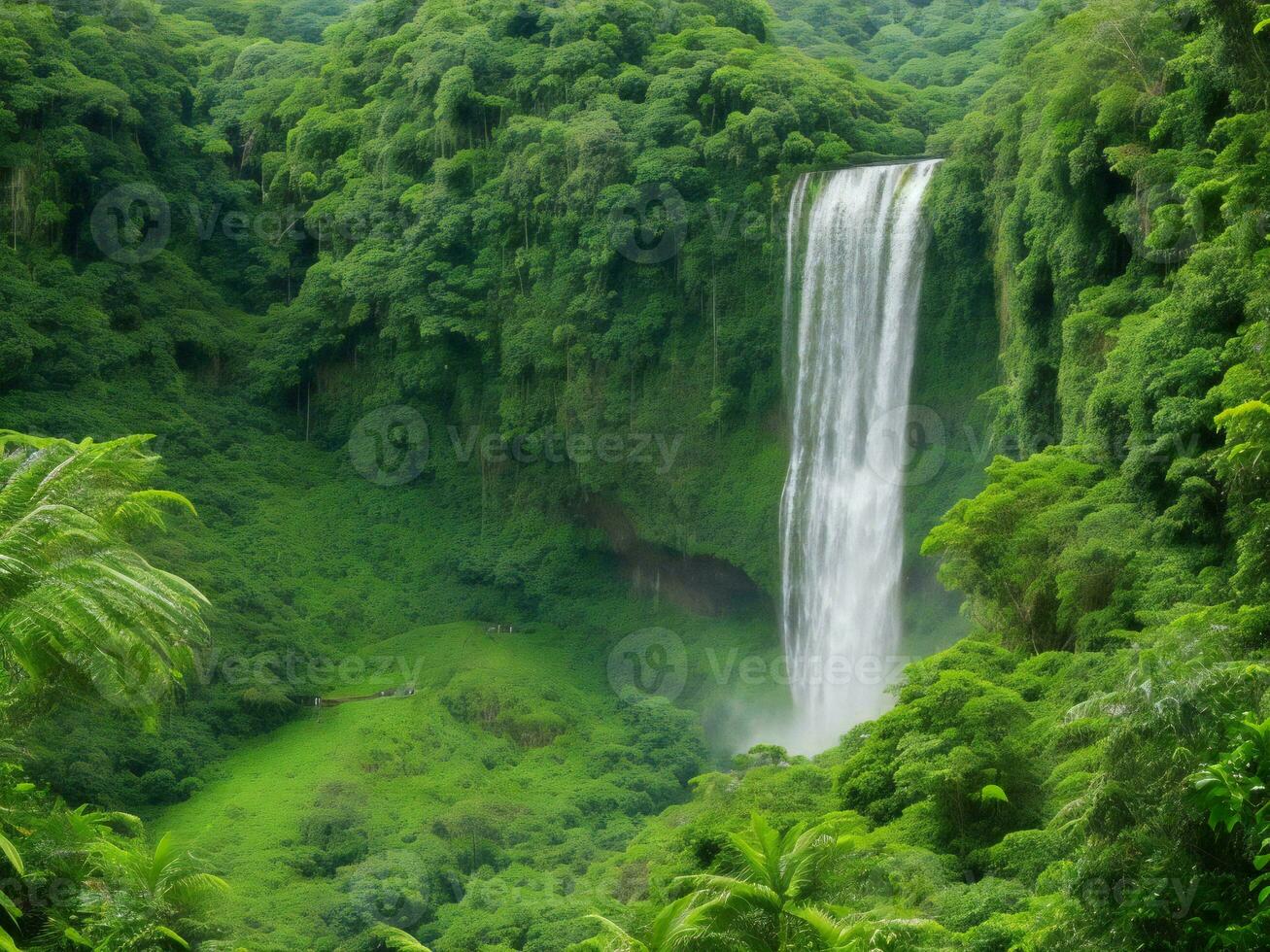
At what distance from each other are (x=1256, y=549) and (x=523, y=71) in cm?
3182

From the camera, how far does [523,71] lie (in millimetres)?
46844

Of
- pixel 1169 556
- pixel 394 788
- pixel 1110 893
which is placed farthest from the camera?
pixel 394 788

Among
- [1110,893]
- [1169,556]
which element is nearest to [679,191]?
[1169,556]

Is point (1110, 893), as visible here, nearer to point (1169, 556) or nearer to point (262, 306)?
point (1169, 556)
